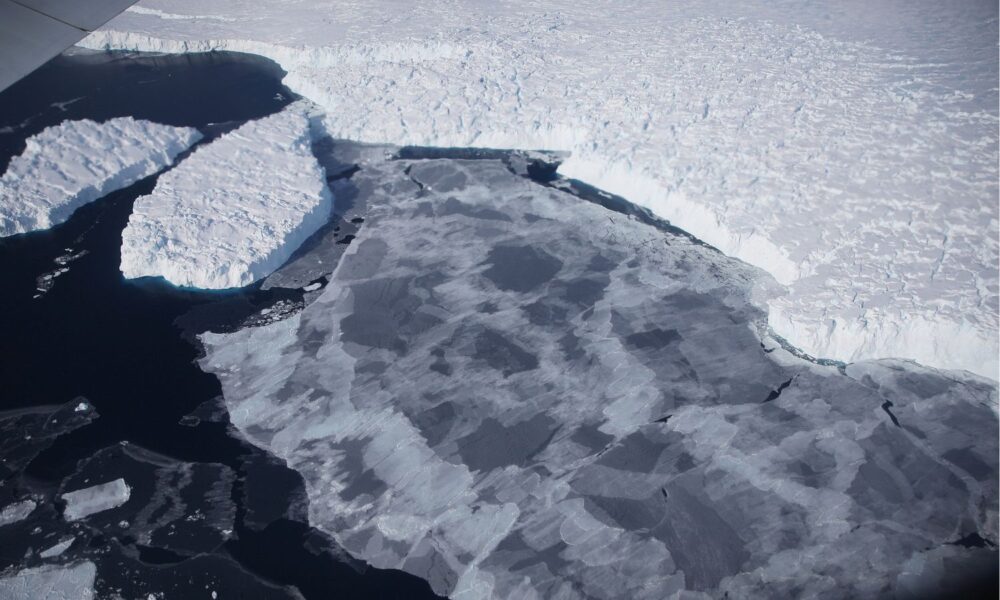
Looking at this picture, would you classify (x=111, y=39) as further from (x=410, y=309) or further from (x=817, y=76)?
(x=817, y=76)

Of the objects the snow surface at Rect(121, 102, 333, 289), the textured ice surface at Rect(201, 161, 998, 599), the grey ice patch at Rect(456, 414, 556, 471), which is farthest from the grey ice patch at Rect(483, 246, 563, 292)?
the snow surface at Rect(121, 102, 333, 289)

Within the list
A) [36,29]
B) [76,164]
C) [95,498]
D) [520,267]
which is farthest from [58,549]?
[76,164]

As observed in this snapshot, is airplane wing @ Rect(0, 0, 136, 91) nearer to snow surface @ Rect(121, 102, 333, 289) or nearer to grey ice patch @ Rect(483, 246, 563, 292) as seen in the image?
snow surface @ Rect(121, 102, 333, 289)

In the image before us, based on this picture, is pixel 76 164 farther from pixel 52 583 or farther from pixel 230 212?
pixel 52 583

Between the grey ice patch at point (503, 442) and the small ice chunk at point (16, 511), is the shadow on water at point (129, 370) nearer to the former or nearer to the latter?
the small ice chunk at point (16, 511)

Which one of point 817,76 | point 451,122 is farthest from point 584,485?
point 817,76

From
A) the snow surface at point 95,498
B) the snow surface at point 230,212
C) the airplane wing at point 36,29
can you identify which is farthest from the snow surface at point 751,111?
the snow surface at point 95,498
